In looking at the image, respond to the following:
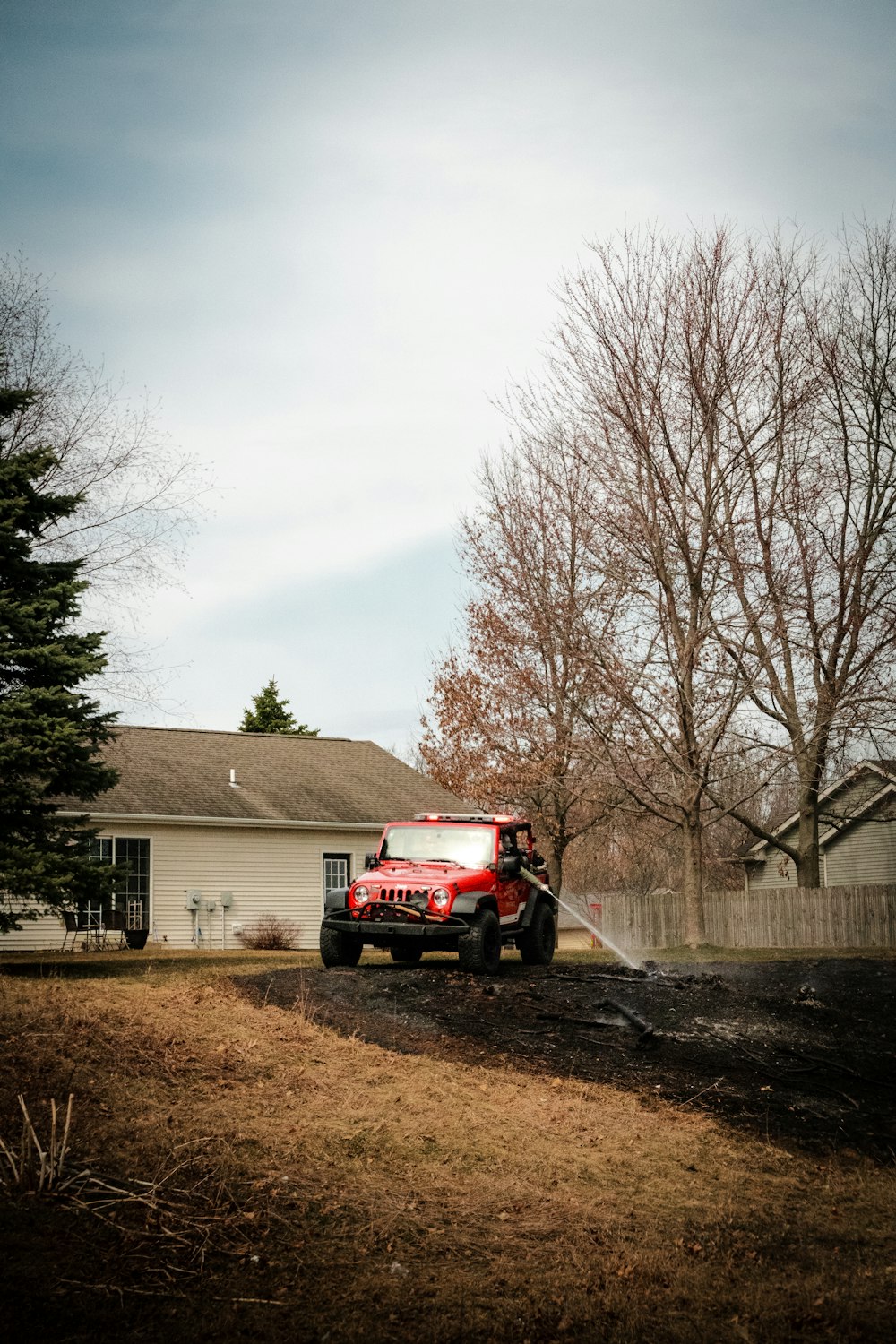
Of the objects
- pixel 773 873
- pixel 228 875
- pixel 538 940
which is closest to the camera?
pixel 538 940

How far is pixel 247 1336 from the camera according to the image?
4664 millimetres

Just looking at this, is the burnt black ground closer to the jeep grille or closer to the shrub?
the jeep grille

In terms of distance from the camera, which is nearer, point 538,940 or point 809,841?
point 538,940

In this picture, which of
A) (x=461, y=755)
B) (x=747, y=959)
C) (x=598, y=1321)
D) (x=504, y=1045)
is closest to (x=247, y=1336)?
(x=598, y=1321)

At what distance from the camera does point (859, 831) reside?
122 ft

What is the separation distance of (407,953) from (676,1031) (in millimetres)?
6519

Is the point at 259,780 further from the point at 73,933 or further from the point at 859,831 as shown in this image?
the point at 859,831

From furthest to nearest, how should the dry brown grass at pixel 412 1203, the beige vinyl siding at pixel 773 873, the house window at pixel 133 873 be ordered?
the beige vinyl siding at pixel 773 873
the house window at pixel 133 873
the dry brown grass at pixel 412 1203

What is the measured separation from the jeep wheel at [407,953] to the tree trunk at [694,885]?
24.8 feet

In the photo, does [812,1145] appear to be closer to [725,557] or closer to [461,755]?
[725,557]

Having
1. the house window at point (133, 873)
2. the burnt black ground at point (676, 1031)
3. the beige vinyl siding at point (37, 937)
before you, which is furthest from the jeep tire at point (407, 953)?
the beige vinyl siding at point (37, 937)

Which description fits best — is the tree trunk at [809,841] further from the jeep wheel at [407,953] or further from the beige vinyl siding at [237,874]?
the jeep wheel at [407,953]

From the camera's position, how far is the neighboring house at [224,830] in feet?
79.8

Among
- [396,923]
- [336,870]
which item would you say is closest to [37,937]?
[336,870]
